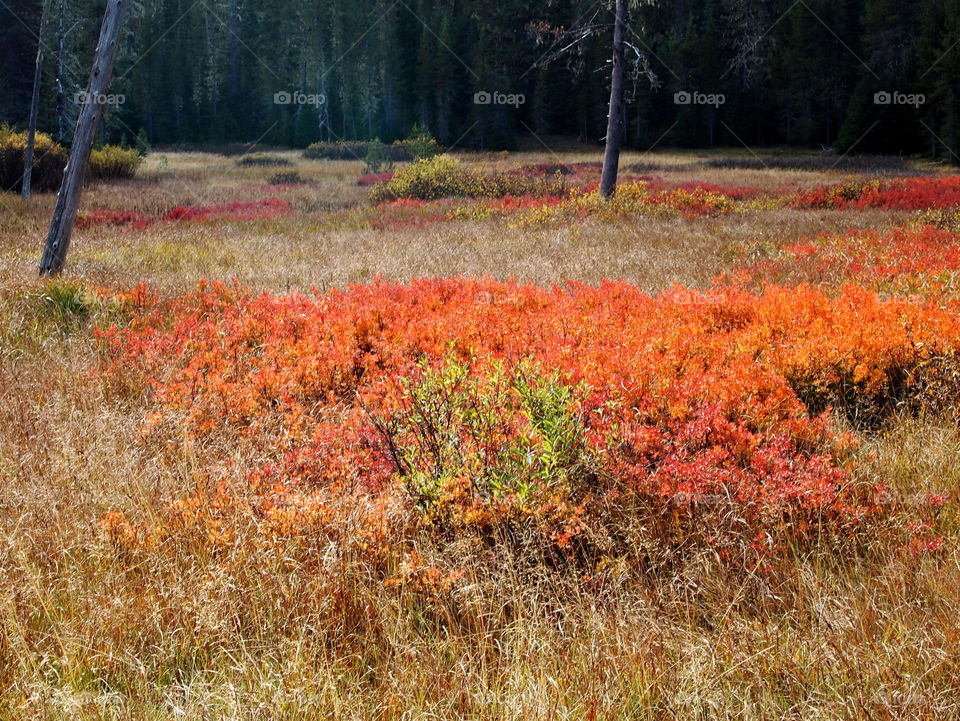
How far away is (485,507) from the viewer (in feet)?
9.37

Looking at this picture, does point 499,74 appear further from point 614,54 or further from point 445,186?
point 614,54

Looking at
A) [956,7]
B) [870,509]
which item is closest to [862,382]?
[870,509]

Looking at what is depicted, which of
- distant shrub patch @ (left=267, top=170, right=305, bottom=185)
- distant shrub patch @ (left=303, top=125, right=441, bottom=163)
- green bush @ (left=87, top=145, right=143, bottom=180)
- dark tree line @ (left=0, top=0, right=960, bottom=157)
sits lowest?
distant shrub patch @ (left=267, top=170, right=305, bottom=185)

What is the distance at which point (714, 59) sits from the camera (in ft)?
153

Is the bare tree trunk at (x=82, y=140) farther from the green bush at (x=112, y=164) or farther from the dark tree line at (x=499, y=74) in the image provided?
the dark tree line at (x=499, y=74)

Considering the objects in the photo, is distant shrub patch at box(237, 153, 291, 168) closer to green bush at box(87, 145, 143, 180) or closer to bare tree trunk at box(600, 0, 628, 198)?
green bush at box(87, 145, 143, 180)

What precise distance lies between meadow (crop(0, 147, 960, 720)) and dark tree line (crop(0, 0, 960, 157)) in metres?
32.2

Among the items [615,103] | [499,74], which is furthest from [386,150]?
[615,103]

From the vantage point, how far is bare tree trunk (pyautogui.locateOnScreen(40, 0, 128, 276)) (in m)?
8.05

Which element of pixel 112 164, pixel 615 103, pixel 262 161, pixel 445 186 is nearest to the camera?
pixel 615 103

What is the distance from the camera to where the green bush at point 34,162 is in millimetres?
21156

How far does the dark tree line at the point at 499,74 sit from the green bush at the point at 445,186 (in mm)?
15331

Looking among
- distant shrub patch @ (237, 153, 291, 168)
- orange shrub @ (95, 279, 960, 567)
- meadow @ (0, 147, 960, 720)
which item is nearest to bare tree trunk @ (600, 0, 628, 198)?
meadow @ (0, 147, 960, 720)

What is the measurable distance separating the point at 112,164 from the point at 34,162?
5.45 m
